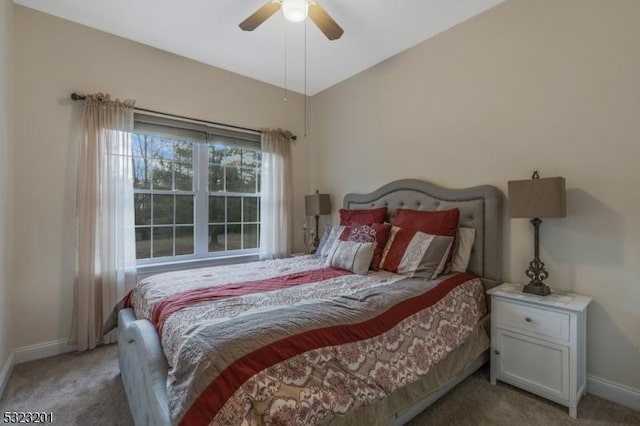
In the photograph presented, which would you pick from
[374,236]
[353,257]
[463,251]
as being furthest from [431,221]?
[353,257]

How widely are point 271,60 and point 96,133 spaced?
1.84 metres

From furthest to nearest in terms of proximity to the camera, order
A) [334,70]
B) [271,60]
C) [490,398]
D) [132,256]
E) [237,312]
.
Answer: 1. [334,70]
2. [271,60]
3. [132,256]
4. [490,398]
5. [237,312]

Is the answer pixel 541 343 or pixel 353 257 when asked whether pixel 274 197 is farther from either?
pixel 541 343

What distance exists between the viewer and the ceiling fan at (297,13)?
6.55 ft

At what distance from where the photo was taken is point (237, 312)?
1519 millimetres

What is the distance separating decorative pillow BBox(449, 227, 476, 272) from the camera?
2464 mm

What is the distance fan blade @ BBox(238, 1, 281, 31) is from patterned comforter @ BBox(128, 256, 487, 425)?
6.06ft

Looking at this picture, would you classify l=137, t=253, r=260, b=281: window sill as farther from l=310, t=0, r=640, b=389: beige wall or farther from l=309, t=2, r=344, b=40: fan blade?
l=309, t=2, r=344, b=40: fan blade

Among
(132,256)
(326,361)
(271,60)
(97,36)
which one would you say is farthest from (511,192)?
(97,36)

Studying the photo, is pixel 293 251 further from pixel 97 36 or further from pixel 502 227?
pixel 97 36

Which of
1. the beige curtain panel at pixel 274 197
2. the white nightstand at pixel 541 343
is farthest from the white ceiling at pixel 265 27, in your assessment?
the white nightstand at pixel 541 343

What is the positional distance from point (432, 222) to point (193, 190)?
2.55m

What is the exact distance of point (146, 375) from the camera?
139 centimetres

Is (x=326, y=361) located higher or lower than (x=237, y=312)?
lower
